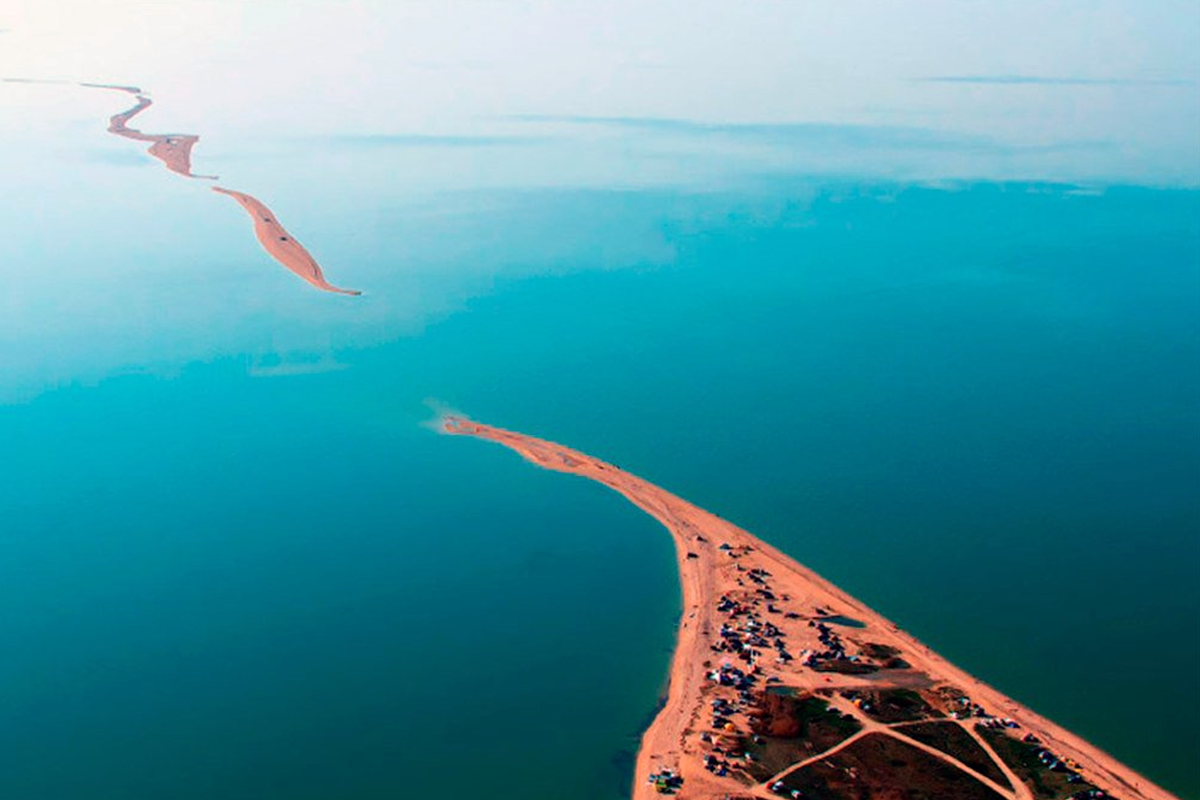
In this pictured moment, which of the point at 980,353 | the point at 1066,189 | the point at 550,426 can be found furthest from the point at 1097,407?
the point at 1066,189

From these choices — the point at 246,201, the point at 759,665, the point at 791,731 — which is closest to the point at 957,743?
the point at 791,731

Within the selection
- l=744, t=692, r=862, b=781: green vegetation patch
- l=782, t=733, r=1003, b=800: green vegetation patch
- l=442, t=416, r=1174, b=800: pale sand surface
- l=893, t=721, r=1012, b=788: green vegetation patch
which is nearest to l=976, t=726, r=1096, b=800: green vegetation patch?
l=442, t=416, r=1174, b=800: pale sand surface

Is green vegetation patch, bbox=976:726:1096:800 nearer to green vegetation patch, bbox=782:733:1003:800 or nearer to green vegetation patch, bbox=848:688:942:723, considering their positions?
green vegetation patch, bbox=782:733:1003:800

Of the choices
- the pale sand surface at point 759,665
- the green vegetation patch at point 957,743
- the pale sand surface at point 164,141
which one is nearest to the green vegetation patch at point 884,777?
the pale sand surface at point 759,665

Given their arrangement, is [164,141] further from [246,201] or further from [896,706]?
[896,706]

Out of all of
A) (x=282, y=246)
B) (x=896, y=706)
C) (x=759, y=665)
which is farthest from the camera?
(x=282, y=246)

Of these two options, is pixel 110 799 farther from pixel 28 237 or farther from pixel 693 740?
pixel 28 237
